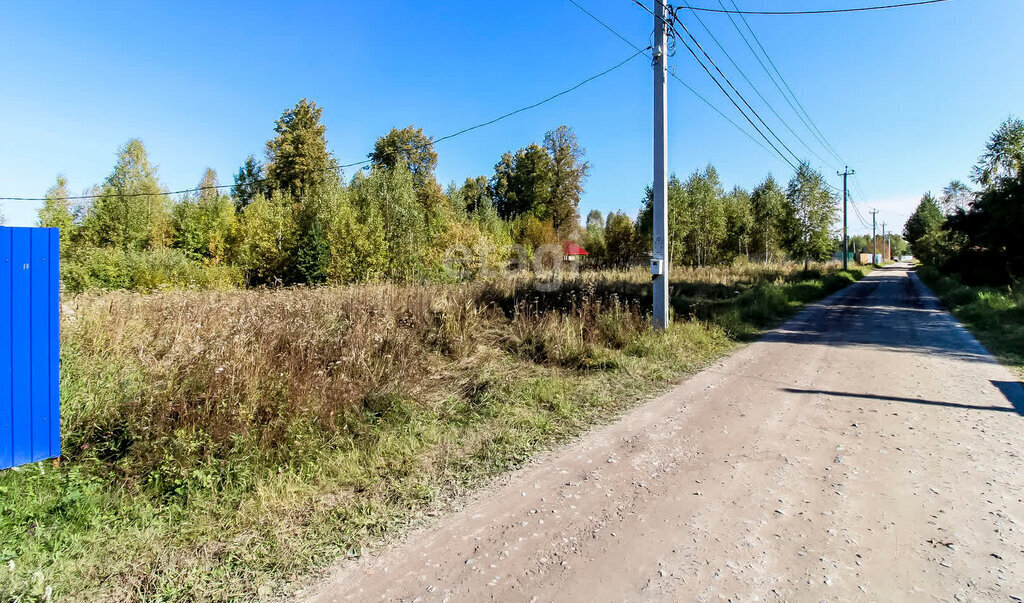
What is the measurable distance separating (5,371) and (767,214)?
40.9m

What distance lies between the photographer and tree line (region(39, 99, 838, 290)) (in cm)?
2130

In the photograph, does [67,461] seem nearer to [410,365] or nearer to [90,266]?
[410,365]

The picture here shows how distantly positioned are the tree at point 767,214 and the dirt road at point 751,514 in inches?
1224

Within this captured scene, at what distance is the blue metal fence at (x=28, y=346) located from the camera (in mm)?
2928

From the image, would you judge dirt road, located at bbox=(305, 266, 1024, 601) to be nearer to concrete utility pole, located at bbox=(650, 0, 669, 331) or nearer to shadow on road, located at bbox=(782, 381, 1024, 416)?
shadow on road, located at bbox=(782, 381, 1024, 416)

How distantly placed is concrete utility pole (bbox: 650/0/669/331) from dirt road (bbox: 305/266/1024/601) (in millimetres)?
3904

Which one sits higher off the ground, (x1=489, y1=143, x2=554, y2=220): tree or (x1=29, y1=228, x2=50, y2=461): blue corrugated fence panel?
(x1=489, y1=143, x2=554, y2=220): tree

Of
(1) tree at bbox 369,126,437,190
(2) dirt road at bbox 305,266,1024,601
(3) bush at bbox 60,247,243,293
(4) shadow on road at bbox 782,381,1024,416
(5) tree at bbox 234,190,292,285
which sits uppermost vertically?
(1) tree at bbox 369,126,437,190

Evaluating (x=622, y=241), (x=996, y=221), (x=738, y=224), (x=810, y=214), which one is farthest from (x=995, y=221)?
(x=622, y=241)

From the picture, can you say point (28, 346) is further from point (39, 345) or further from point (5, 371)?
point (5, 371)

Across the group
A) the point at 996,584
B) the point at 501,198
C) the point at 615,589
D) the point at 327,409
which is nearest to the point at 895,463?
the point at 996,584

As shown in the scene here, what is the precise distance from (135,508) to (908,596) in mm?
4769

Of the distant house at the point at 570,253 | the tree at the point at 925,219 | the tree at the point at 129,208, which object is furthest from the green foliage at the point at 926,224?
the tree at the point at 129,208

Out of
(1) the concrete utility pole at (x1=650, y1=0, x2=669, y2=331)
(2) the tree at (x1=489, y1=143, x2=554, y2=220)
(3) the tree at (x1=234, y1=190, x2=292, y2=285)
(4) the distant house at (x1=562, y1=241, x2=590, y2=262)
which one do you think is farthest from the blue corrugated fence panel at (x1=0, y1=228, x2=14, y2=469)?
(2) the tree at (x1=489, y1=143, x2=554, y2=220)
